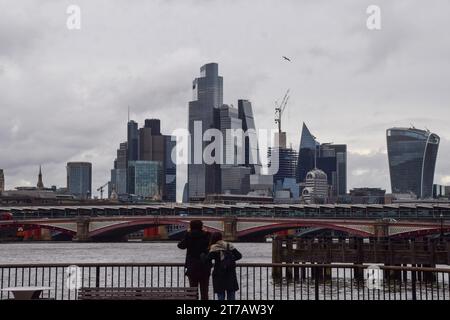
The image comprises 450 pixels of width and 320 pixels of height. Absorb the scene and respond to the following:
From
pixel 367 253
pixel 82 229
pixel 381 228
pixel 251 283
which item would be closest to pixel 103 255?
pixel 381 228

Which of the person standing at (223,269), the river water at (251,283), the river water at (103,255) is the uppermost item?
the person standing at (223,269)

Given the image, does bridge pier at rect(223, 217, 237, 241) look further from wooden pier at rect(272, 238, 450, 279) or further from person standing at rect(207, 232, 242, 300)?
person standing at rect(207, 232, 242, 300)

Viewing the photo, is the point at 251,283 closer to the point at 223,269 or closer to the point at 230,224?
the point at 223,269

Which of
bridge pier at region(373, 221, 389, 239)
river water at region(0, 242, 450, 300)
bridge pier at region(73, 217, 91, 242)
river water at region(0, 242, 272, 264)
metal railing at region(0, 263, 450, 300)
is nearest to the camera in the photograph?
metal railing at region(0, 263, 450, 300)

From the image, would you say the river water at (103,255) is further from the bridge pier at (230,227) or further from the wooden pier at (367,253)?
the bridge pier at (230,227)

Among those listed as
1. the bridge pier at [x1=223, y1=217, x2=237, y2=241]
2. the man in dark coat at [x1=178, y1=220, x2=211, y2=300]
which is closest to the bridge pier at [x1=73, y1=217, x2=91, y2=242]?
the bridge pier at [x1=223, y1=217, x2=237, y2=241]

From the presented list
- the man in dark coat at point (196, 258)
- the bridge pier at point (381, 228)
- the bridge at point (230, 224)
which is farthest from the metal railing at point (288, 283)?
the bridge at point (230, 224)

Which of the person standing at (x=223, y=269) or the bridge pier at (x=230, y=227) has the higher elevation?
the person standing at (x=223, y=269)

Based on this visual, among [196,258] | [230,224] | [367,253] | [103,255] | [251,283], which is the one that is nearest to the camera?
[196,258]
